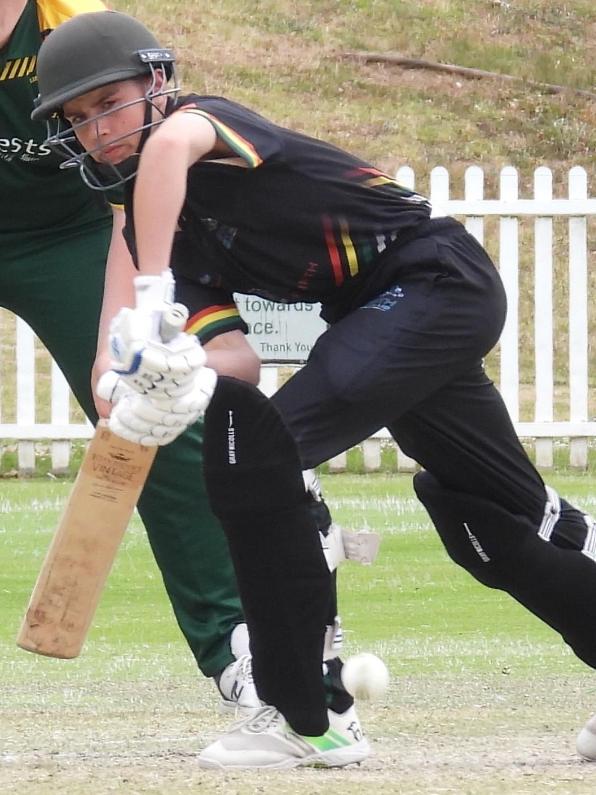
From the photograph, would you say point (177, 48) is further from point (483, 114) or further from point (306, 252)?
point (306, 252)

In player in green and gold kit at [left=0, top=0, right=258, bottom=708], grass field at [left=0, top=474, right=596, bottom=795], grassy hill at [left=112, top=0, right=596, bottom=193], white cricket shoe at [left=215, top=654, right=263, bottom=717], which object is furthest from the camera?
grassy hill at [left=112, top=0, right=596, bottom=193]

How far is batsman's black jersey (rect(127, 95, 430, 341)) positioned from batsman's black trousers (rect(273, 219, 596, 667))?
8cm

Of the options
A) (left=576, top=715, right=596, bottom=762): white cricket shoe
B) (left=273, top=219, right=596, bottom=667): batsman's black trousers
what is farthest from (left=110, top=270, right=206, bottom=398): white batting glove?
(left=576, top=715, right=596, bottom=762): white cricket shoe

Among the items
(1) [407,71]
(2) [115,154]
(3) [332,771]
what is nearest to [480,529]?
(3) [332,771]

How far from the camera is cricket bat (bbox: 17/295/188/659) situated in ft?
11.2

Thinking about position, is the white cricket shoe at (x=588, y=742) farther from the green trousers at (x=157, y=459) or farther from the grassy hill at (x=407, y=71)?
the grassy hill at (x=407, y=71)

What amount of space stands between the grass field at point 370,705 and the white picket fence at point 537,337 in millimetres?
2925

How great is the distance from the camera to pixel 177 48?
2127 centimetres

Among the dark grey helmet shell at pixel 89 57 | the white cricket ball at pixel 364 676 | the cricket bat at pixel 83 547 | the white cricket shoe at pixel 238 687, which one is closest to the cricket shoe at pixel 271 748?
the white cricket ball at pixel 364 676

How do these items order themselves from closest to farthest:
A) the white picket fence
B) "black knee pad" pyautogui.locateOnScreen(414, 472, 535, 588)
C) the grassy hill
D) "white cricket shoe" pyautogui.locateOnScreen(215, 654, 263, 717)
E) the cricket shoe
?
1. the cricket shoe
2. "black knee pad" pyautogui.locateOnScreen(414, 472, 535, 588)
3. "white cricket shoe" pyautogui.locateOnScreen(215, 654, 263, 717)
4. the white picket fence
5. the grassy hill

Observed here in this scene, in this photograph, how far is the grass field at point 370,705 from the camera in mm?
3244

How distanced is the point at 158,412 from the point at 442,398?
72 cm

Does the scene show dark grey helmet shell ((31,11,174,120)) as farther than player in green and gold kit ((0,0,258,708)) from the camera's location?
No

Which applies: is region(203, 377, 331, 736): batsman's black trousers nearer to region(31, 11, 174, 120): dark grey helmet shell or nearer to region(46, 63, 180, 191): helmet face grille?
region(46, 63, 180, 191): helmet face grille
